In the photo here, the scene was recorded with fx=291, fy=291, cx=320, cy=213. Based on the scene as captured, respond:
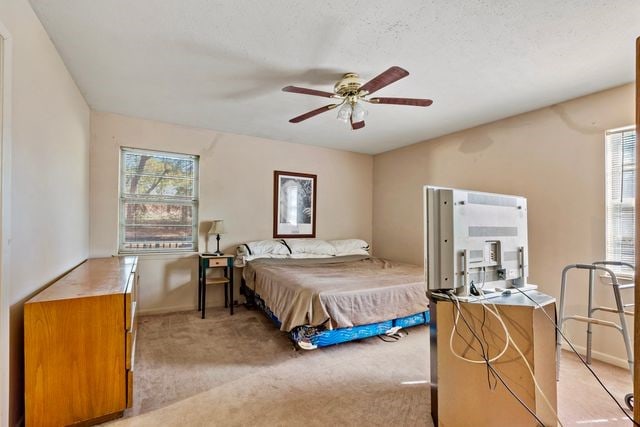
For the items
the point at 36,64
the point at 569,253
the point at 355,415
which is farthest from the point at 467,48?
the point at 36,64

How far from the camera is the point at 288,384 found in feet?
7.07

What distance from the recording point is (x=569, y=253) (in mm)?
2820

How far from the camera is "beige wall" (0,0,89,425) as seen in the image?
153cm

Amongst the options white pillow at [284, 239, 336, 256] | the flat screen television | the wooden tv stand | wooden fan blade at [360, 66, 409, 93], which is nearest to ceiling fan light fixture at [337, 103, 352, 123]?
wooden fan blade at [360, 66, 409, 93]

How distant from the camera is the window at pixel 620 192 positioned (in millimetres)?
2496

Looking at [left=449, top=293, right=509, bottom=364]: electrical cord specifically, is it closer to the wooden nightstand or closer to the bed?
the bed

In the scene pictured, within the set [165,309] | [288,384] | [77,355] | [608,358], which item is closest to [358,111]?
[288,384]

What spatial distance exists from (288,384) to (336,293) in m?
0.79

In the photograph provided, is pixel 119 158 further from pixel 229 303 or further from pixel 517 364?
pixel 517 364

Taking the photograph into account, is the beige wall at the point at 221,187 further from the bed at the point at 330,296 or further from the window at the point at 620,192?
the window at the point at 620,192

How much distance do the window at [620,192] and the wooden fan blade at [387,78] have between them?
2.17 m

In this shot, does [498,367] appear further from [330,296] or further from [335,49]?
[335,49]

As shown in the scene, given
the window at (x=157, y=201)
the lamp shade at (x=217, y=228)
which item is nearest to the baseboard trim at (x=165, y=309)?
the window at (x=157, y=201)

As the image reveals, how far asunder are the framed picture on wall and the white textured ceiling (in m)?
1.53
